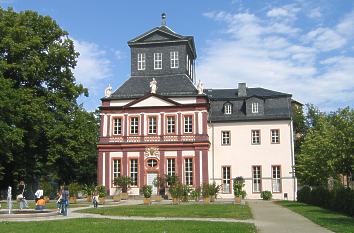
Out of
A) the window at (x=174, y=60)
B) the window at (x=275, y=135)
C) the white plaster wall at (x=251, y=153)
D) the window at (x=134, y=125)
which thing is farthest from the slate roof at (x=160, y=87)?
the window at (x=275, y=135)

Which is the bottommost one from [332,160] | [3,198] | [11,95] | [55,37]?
[3,198]

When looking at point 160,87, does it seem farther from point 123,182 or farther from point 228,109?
point 123,182

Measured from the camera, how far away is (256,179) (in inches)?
1850

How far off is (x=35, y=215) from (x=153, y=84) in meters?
25.7

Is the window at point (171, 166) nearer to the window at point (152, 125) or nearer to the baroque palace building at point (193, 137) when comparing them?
the baroque palace building at point (193, 137)

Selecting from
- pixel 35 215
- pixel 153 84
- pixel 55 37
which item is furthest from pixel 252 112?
pixel 35 215

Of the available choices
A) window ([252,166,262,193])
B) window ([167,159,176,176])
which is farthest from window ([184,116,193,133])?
window ([252,166,262,193])

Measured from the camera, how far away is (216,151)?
48.0 meters

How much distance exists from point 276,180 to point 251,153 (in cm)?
343

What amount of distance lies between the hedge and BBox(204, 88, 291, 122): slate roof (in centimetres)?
1066

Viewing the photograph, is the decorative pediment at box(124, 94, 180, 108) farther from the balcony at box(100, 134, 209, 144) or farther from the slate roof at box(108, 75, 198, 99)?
the balcony at box(100, 134, 209, 144)

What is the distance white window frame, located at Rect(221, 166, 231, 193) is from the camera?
4728 cm

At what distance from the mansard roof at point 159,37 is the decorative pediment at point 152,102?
7.21 meters

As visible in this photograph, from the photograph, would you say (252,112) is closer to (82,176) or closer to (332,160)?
(332,160)
